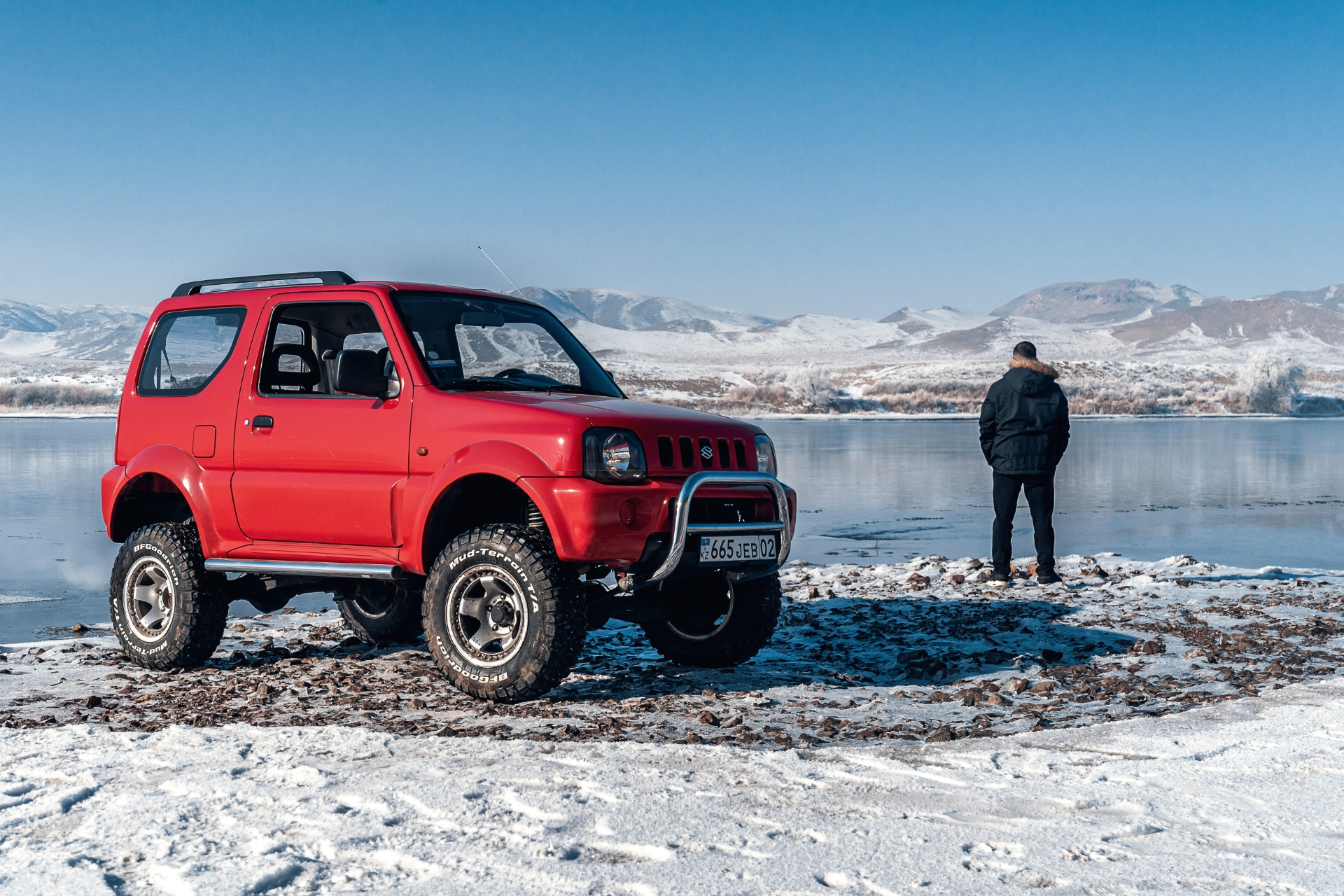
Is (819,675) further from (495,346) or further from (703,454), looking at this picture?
(495,346)

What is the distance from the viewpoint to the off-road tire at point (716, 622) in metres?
7.03

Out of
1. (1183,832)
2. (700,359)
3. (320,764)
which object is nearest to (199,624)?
(320,764)

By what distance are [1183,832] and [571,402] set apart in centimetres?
344

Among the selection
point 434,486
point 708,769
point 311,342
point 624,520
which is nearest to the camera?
point 708,769

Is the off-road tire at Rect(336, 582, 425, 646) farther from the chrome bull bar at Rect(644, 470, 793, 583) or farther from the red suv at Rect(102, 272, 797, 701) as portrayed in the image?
the chrome bull bar at Rect(644, 470, 793, 583)

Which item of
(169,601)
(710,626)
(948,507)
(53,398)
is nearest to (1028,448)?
(710,626)

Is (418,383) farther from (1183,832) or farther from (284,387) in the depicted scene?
(1183,832)

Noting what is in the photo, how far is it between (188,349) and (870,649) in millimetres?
4539

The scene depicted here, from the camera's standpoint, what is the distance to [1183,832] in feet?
13.2

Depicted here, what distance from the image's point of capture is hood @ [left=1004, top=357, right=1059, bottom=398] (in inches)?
407

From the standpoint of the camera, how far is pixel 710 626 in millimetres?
7219

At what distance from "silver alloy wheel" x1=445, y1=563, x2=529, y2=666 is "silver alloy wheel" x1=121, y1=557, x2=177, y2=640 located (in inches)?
80.6

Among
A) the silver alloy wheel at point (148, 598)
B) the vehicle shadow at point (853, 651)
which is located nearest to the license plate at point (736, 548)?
the vehicle shadow at point (853, 651)

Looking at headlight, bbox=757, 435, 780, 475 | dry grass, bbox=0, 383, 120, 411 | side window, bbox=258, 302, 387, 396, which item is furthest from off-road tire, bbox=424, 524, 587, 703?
dry grass, bbox=0, 383, 120, 411
